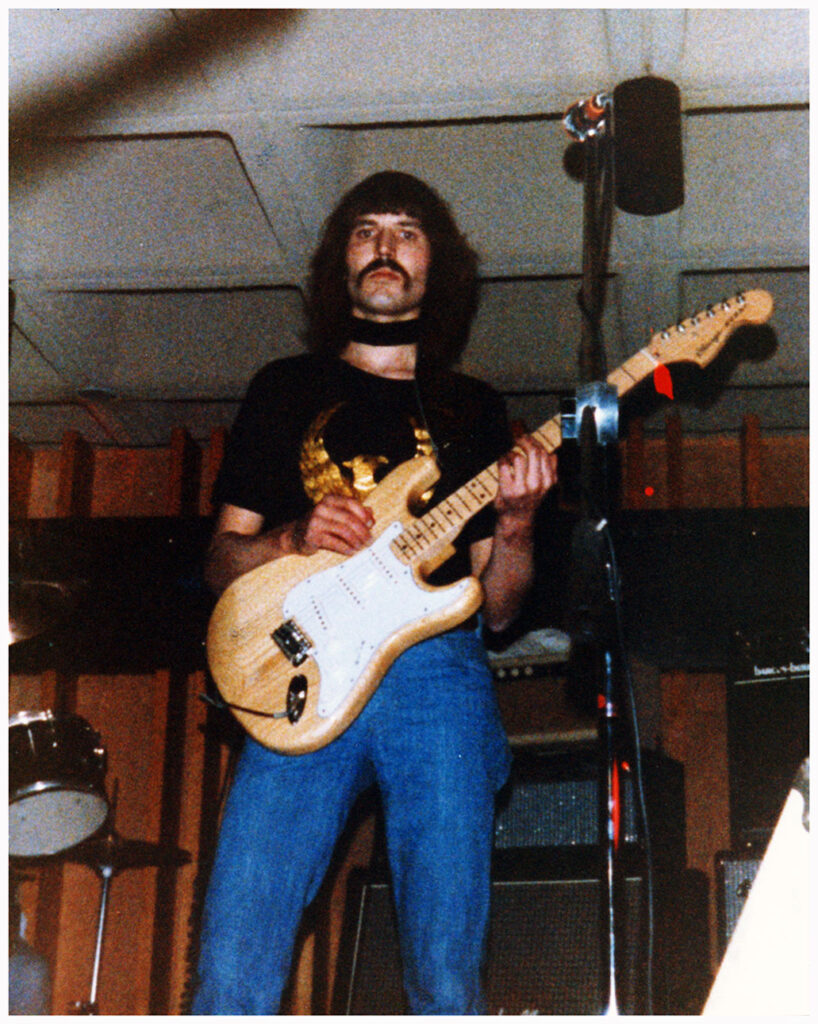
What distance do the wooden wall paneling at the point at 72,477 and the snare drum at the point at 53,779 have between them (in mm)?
1419

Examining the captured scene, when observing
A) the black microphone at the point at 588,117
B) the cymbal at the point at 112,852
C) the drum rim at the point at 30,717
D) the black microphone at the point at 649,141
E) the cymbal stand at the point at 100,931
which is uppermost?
the black microphone at the point at 649,141

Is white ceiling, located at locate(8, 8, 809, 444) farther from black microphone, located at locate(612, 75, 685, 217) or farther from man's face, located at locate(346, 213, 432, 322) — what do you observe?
man's face, located at locate(346, 213, 432, 322)

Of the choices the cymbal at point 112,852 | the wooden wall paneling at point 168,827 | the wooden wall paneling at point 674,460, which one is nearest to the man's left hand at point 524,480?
the cymbal at point 112,852

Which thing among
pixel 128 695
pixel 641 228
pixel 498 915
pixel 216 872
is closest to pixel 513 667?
pixel 498 915

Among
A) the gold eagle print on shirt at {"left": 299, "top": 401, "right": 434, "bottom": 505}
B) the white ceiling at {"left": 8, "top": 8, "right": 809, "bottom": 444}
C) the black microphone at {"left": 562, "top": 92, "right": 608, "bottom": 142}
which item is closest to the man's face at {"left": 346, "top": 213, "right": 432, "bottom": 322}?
the gold eagle print on shirt at {"left": 299, "top": 401, "right": 434, "bottom": 505}

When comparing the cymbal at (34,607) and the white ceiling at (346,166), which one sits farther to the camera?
the cymbal at (34,607)

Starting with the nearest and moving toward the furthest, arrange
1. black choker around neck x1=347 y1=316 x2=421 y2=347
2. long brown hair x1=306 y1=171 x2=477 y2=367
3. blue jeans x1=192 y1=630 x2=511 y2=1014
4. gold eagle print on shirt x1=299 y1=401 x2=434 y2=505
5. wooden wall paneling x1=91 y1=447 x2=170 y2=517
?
blue jeans x1=192 y1=630 x2=511 y2=1014
gold eagle print on shirt x1=299 y1=401 x2=434 y2=505
black choker around neck x1=347 y1=316 x2=421 y2=347
long brown hair x1=306 y1=171 x2=477 y2=367
wooden wall paneling x1=91 y1=447 x2=170 y2=517

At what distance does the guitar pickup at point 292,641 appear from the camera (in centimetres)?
178

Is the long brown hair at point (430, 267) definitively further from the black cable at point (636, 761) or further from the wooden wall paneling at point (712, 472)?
the wooden wall paneling at point (712, 472)

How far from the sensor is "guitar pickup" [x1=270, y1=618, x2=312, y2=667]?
1.78m

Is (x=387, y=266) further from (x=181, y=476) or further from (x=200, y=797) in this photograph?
(x=200, y=797)

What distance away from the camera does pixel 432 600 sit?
1.77 metres

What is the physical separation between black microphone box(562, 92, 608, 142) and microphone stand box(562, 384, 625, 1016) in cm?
50

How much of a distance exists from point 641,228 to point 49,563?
1945 millimetres
